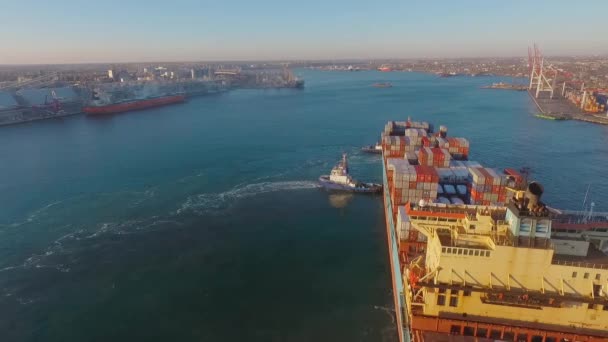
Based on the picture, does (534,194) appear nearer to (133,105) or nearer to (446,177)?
(446,177)

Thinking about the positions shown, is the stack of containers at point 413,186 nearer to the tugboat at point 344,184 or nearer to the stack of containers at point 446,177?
the stack of containers at point 446,177

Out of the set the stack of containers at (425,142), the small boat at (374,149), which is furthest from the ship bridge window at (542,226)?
the small boat at (374,149)

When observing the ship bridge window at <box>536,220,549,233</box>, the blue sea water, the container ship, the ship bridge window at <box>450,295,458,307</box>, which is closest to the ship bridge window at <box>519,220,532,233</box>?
the container ship

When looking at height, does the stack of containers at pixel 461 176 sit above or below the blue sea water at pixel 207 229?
above

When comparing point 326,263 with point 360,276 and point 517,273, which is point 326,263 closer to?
point 360,276

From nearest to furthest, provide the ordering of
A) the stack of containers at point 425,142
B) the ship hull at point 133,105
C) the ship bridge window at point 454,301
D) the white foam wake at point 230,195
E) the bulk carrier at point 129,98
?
1. the ship bridge window at point 454,301
2. the white foam wake at point 230,195
3. the stack of containers at point 425,142
4. the ship hull at point 133,105
5. the bulk carrier at point 129,98

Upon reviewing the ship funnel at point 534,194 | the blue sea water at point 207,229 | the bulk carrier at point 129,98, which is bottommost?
the blue sea water at point 207,229
